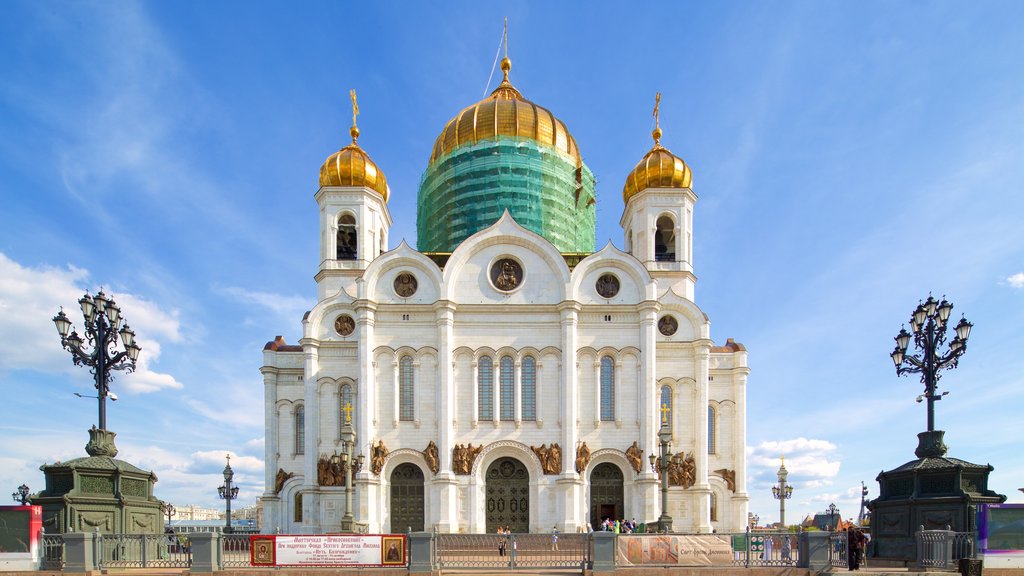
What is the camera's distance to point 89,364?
631 inches

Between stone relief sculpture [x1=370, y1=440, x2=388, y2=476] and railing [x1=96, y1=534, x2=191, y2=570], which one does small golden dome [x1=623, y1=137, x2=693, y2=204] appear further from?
railing [x1=96, y1=534, x2=191, y2=570]

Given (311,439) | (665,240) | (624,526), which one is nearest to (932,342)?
(624,526)

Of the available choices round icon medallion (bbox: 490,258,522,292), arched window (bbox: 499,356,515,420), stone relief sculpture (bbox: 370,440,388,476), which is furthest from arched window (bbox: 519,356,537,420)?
stone relief sculpture (bbox: 370,440,388,476)

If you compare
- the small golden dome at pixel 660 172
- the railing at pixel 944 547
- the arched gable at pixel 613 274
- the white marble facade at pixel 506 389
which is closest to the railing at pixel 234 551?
the white marble facade at pixel 506 389

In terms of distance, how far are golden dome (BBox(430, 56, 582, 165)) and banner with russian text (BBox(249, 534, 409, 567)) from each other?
27.7 metres

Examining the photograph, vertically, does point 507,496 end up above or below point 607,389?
below

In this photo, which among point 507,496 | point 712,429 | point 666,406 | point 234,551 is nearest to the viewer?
point 234,551

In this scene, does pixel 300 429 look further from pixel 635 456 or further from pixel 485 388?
pixel 635 456

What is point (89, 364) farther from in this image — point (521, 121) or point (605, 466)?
point (521, 121)

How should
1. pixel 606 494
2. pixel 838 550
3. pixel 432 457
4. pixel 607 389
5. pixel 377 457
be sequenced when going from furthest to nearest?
pixel 607 389 < pixel 606 494 < pixel 432 457 < pixel 377 457 < pixel 838 550

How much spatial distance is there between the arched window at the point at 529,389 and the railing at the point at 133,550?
58.2ft

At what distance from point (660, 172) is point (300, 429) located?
21.4 metres

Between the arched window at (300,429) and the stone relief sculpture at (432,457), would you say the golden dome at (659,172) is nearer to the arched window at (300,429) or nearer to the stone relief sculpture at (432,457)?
the stone relief sculpture at (432,457)

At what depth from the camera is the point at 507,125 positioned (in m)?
40.5
